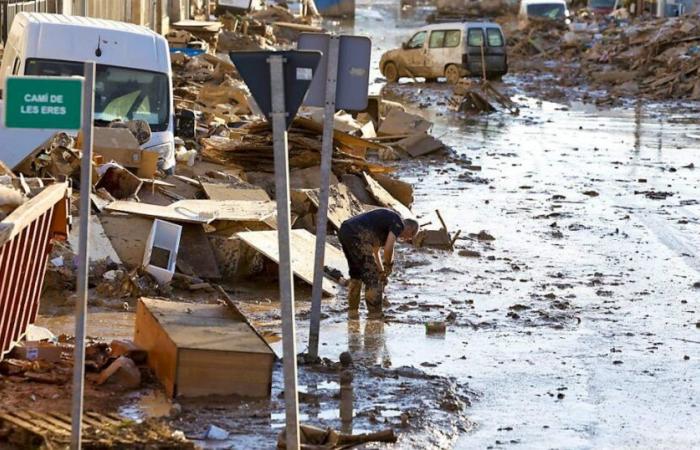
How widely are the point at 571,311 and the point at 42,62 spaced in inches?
272

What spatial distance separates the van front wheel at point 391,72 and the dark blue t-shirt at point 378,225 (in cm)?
3096

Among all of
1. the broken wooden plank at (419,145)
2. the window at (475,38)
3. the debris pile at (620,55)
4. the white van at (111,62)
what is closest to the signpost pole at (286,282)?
the white van at (111,62)

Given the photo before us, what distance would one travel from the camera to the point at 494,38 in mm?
41562

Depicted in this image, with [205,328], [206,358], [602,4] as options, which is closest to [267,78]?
[206,358]

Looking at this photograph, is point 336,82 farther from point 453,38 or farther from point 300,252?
point 453,38

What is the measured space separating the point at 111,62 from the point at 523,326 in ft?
21.8

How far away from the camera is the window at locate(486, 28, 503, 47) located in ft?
136

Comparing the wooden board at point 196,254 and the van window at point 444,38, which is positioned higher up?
the van window at point 444,38

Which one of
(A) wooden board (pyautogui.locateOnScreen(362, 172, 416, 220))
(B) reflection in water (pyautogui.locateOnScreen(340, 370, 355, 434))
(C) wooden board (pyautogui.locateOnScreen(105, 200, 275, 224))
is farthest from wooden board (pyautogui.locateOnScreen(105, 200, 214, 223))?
(A) wooden board (pyautogui.locateOnScreen(362, 172, 416, 220))

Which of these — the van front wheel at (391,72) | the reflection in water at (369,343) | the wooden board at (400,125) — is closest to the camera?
the reflection in water at (369,343)

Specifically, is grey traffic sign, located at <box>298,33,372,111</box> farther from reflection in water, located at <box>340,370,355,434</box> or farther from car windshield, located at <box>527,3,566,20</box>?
car windshield, located at <box>527,3,566,20</box>

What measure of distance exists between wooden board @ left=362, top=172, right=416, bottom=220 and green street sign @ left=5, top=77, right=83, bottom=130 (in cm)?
1170

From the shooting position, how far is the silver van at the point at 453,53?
41.3m

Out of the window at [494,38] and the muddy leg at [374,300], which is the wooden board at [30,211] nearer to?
the muddy leg at [374,300]
